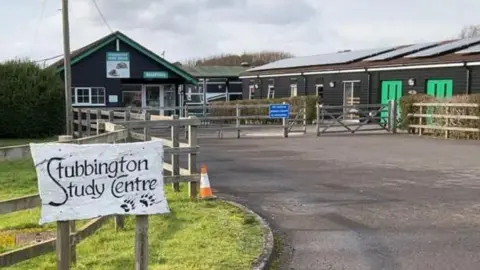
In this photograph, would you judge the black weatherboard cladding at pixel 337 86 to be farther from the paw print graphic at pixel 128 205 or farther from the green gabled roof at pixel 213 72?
the paw print graphic at pixel 128 205

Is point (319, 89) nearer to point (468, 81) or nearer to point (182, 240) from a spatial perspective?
point (468, 81)

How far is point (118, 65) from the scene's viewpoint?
109 feet

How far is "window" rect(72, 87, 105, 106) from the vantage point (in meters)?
32.8

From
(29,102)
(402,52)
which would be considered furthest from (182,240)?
(402,52)

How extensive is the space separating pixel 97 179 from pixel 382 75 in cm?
2927

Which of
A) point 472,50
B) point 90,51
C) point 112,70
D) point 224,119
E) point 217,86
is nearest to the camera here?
point 224,119

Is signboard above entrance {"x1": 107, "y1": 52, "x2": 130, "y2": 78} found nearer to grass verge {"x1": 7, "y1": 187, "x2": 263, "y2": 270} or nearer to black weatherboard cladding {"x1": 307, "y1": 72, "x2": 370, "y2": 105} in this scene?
black weatherboard cladding {"x1": 307, "y1": 72, "x2": 370, "y2": 105}

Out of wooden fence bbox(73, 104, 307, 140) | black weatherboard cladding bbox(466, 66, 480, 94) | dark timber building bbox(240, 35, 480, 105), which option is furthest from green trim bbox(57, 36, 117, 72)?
black weatherboard cladding bbox(466, 66, 480, 94)

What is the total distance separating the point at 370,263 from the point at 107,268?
254 centimetres

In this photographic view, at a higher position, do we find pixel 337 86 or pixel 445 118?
pixel 337 86

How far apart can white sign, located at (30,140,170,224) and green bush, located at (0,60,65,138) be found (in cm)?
2084

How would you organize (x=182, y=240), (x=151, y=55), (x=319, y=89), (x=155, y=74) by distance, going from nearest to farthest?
(x=182, y=240), (x=151, y=55), (x=155, y=74), (x=319, y=89)

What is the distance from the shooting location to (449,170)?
12.6m

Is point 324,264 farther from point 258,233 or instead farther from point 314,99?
point 314,99
